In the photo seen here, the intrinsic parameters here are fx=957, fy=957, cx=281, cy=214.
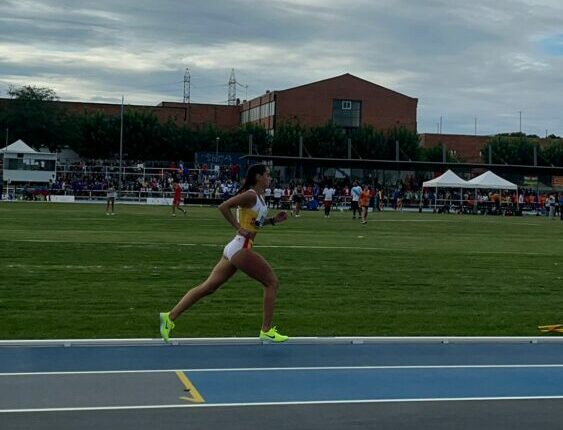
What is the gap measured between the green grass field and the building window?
75.8 m

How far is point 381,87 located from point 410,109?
4.29 m

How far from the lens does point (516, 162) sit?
99188mm

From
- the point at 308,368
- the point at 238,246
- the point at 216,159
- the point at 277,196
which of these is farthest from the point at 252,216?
the point at 216,159

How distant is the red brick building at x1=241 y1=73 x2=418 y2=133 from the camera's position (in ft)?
330

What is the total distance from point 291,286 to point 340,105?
88.5 metres

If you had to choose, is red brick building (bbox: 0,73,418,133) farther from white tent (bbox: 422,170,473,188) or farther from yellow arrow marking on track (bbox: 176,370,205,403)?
yellow arrow marking on track (bbox: 176,370,205,403)

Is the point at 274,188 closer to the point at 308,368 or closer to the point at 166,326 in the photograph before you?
the point at 166,326

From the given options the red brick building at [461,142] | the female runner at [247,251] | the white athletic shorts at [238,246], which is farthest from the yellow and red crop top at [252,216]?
the red brick building at [461,142]

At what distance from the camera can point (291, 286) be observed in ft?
50.6

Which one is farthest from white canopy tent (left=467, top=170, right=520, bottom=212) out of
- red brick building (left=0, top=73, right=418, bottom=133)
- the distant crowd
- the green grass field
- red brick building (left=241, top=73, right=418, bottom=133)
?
red brick building (left=241, top=73, right=418, bottom=133)

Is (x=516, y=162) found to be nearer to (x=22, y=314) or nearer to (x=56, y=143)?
(x=56, y=143)

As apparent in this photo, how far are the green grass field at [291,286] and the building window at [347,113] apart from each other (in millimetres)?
75808

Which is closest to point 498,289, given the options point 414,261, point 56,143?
point 414,261

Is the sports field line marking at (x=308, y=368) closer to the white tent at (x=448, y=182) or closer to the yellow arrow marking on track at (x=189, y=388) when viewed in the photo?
the yellow arrow marking on track at (x=189, y=388)
